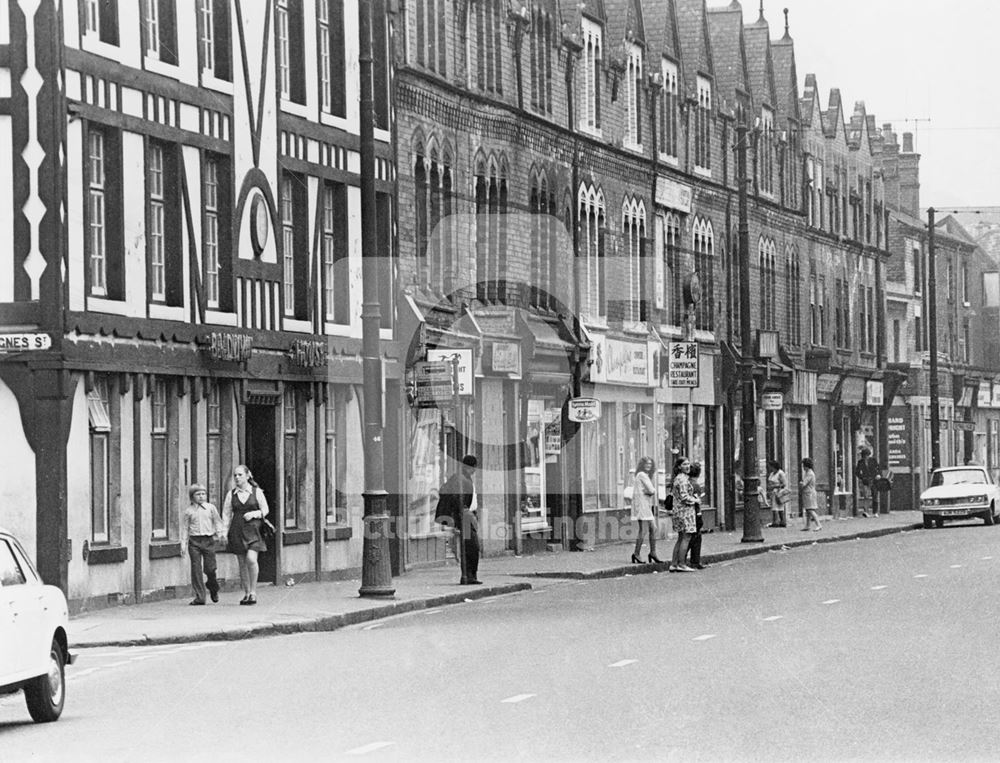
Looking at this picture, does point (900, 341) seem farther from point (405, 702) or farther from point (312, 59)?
point (405, 702)

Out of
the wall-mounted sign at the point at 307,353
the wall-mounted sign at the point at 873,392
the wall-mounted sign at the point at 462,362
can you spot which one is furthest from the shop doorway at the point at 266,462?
the wall-mounted sign at the point at 873,392

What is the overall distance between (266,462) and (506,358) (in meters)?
9.57

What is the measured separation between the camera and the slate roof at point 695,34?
182ft

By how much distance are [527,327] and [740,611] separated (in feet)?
55.4

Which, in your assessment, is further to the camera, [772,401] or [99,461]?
[772,401]

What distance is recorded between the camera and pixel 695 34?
184 feet

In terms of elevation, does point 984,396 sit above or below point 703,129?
below

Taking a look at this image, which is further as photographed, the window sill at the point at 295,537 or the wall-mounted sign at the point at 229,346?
the window sill at the point at 295,537

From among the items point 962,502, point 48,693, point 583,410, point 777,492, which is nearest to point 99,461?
point 48,693

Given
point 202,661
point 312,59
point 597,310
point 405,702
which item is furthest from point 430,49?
point 405,702

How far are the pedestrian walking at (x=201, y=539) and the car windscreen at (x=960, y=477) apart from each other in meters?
36.9

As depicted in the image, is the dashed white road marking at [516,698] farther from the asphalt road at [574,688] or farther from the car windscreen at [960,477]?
the car windscreen at [960,477]

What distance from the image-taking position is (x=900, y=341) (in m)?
78.6

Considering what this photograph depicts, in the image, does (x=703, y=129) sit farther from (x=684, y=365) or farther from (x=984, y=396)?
(x=984, y=396)
